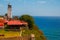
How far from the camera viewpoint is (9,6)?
145 feet

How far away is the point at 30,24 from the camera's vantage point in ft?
110

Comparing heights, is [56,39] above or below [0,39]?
below

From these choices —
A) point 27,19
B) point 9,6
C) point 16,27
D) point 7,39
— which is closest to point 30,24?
point 27,19

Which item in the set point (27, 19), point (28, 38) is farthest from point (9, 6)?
point (28, 38)

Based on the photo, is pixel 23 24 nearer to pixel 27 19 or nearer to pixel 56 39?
pixel 27 19

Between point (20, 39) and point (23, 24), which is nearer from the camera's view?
point (20, 39)

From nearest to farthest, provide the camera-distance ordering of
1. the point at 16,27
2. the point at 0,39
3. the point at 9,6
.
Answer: the point at 0,39 < the point at 16,27 < the point at 9,6

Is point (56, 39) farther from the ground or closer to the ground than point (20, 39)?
closer to the ground

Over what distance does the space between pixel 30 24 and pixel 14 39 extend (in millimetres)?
14529

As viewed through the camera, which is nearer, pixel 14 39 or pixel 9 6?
pixel 14 39

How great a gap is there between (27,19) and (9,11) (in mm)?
9965

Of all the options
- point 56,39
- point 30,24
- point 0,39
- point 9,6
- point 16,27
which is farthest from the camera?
point 56,39

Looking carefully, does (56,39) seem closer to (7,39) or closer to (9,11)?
(9,11)

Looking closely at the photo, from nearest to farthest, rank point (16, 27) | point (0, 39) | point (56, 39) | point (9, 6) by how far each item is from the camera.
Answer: point (0, 39), point (16, 27), point (9, 6), point (56, 39)
